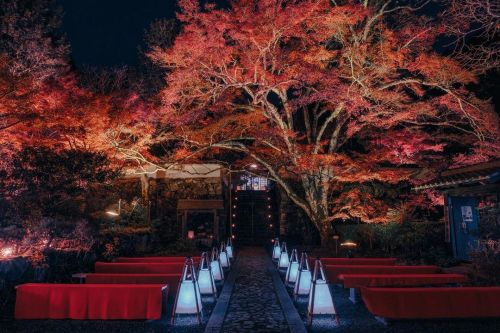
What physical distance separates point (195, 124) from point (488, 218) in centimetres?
1216

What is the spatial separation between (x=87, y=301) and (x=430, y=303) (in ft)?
19.6

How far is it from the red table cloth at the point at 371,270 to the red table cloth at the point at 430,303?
8.55 ft

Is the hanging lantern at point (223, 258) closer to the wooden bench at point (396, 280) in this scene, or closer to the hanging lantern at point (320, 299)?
the wooden bench at point (396, 280)

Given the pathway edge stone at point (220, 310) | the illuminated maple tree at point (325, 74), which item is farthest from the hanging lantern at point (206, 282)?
the illuminated maple tree at point (325, 74)

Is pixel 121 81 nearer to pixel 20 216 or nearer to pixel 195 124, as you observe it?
pixel 195 124

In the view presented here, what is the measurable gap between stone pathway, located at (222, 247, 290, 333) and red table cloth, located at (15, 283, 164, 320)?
1484mm

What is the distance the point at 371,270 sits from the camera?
9367mm

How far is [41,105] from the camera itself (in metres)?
13.6

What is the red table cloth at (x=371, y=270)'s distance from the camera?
9.23 m

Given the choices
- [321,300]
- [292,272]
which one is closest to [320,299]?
[321,300]

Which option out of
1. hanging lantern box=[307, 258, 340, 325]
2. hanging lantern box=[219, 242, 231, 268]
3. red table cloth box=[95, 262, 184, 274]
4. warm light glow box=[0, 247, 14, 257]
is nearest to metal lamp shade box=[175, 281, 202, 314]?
hanging lantern box=[307, 258, 340, 325]

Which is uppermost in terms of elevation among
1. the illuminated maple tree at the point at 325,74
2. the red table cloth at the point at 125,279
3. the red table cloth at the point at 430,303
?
the illuminated maple tree at the point at 325,74

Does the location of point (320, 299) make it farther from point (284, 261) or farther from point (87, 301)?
point (284, 261)

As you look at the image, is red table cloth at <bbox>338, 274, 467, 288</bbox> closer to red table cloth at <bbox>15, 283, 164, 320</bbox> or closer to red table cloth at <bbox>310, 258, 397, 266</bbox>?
red table cloth at <bbox>310, 258, 397, 266</bbox>
